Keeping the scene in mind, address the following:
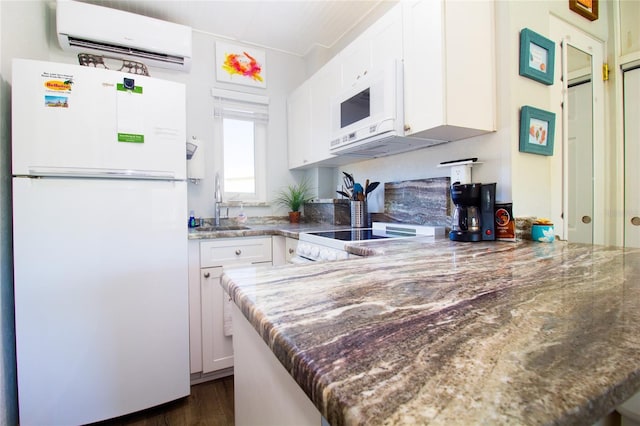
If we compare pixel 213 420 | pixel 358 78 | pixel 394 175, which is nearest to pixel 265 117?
pixel 358 78

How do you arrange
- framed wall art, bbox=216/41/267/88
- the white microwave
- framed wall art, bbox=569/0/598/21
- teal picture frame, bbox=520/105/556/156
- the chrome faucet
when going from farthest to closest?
framed wall art, bbox=216/41/267/88, the chrome faucet, framed wall art, bbox=569/0/598/21, the white microwave, teal picture frame, bbox=520/105/556/156

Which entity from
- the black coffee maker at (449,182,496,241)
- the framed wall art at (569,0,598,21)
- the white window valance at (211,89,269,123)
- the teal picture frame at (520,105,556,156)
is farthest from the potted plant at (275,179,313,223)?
the framed wall art at (569,0,598,21)

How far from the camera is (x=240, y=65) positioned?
8.86 feet

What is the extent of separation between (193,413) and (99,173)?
1.36 meters

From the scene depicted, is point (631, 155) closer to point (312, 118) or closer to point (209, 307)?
point (312, 118)

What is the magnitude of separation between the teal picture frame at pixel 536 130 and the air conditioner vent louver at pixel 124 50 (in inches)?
94.6

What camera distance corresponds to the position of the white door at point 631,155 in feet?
6.29

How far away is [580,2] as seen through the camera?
181 centimetres

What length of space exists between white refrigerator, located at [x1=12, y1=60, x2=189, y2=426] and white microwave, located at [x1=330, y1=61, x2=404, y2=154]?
97cm

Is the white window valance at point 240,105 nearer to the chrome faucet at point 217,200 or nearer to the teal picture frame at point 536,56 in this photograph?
the chrome faucet at point 217,200

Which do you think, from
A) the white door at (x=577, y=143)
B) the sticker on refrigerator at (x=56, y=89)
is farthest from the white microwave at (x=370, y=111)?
the sticker on refrigerator at (x=56, y=89)

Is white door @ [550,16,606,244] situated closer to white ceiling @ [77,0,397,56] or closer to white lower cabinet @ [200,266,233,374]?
white ceiling @ [77,0,397,56]

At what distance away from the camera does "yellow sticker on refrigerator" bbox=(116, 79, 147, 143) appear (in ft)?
4.94

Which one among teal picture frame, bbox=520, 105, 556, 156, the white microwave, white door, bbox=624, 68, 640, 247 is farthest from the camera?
white door, bbox=624, 68, 640, 247
